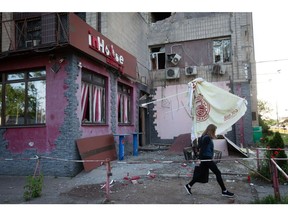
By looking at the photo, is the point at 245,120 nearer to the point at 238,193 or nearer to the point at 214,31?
the point at 214,31

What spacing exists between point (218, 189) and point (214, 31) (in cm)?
1086

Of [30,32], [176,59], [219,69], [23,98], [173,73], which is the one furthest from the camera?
[176,59]

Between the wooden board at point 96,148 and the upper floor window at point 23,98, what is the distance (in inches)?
62.2

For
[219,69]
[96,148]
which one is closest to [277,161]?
[96,148]

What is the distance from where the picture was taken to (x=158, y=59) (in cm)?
1641

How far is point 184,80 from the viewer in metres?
15.3

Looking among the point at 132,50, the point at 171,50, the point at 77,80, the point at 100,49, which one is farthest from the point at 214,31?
the point at 77,80

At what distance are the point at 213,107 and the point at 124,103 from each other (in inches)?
203

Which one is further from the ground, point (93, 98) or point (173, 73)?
point (173, 73)

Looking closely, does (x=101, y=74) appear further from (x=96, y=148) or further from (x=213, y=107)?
(x=213, y=107)

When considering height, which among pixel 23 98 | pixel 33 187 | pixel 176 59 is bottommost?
pixel 33 187

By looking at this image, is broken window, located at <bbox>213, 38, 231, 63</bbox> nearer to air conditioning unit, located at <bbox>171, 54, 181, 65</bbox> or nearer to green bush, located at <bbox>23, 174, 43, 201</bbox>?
air conditioning unit, located at <bbox>171, 54, 181, 65</bbox>

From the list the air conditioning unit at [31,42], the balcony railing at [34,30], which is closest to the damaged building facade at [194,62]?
the air conditioning unit at [31,42]

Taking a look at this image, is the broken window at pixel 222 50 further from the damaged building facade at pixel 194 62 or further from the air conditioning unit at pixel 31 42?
the air conditioning unit at pixel 31 42
